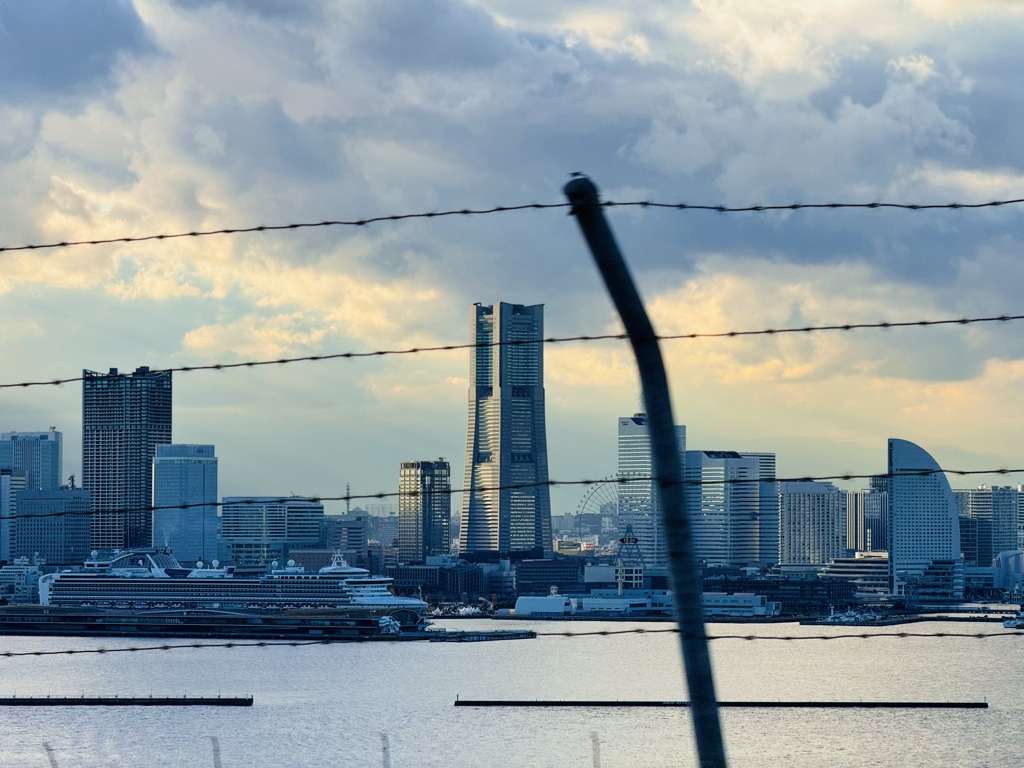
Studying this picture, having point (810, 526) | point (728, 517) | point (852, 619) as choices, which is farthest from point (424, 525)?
point (852, 619)

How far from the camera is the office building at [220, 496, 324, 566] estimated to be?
72.1 m

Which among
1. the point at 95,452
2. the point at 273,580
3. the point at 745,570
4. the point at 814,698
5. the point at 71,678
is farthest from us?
the point at 95,452

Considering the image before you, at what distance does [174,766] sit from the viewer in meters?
13.5

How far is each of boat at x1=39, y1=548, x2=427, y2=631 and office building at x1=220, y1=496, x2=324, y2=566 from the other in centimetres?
3364

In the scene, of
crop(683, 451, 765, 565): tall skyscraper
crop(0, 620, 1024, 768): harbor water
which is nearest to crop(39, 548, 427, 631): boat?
crop(0, 620, 1024, 768): harbor water

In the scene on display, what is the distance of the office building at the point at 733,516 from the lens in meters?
68.4

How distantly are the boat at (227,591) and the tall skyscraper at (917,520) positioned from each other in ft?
92.3

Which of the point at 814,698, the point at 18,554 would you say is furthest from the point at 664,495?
the point at 18,554

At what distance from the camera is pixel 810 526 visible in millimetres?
81250

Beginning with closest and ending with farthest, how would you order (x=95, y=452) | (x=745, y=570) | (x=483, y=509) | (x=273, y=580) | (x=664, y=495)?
(x=664, y=495)
(x=273, y=580)
(x=745, y=570)
(x=95, y=452)
(x=483, y=509)

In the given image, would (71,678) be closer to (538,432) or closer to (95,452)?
(95,452)

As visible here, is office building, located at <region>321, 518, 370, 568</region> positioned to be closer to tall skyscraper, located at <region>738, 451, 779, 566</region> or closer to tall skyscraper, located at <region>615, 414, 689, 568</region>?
tall skyscraper, located at <region>615, 414, 689, 568</region>

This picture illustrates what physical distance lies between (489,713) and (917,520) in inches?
1872

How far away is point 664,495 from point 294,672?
2374cm
